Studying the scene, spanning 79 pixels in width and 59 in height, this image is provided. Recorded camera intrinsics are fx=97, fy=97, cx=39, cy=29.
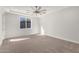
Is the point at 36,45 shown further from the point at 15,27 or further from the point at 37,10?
the point at 37,10

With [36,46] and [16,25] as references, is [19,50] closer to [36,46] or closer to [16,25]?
[36,46]

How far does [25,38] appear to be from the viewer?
7.13 ft

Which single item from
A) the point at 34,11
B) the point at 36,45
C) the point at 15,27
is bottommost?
the point at 36,45

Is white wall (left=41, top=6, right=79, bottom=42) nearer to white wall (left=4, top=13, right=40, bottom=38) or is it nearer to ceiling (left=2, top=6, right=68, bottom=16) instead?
ceiling (left=2, top=6, right=68, bottom=16)

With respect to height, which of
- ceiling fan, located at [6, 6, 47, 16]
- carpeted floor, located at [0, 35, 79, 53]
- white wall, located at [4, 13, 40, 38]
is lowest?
carpeted floor, located at [0, 35, 79, 53]

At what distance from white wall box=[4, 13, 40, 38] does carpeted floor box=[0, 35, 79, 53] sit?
0.11 meters

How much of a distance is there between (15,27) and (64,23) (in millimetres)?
1087

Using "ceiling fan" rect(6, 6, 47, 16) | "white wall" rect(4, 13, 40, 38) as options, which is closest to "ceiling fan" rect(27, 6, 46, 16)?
"ceiling fan" rect(6, 6, 47, 16)

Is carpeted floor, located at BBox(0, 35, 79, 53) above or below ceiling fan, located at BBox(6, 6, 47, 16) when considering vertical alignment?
below

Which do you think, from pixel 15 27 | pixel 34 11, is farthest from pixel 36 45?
pixel 34 11

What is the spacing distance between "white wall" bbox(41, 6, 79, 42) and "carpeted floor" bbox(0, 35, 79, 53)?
0.14 metres

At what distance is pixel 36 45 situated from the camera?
7.14ft

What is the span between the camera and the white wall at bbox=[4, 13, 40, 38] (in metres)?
2.11
